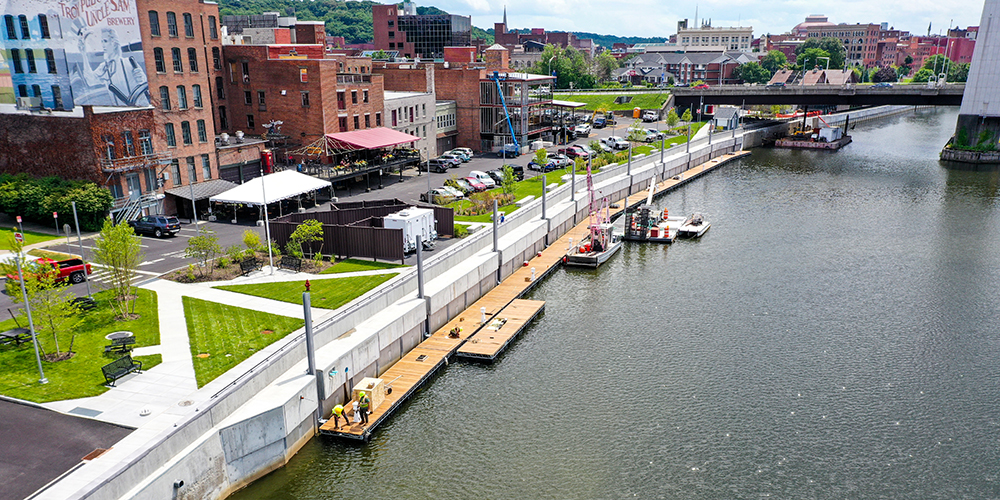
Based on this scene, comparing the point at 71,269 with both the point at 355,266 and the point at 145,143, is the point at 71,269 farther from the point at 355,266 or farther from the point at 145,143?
the point at 145,143

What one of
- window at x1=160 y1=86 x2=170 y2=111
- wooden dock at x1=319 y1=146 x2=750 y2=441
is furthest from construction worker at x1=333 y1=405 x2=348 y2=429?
window at x1=160 y1=86 x2=170 y2=111

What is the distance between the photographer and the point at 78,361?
2814 cm

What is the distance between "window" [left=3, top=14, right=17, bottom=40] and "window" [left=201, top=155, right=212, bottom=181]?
1565 centimetres

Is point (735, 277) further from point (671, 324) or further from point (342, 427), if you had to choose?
point (342, 427)

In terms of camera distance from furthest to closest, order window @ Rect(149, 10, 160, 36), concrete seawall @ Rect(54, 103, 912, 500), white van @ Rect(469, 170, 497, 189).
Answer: white van @ Rect(469, 170, 497, 189) < window @ Rect(149, 10, 160, 36) < concrete seawall @ Rect(54, 103, 912, 500)

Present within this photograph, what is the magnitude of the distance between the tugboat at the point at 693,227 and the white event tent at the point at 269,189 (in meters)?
29.9

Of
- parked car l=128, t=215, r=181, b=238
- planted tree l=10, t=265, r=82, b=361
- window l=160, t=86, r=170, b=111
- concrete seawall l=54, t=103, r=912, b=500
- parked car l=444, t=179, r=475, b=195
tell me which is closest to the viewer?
concrete seawall l=54, t=103, r=912, b=500

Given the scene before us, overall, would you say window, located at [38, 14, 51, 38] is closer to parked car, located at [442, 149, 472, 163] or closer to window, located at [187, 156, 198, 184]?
window, located at [187, 156, 198, 184]

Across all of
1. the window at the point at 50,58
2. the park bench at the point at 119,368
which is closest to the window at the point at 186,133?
the window at the point at 50,58

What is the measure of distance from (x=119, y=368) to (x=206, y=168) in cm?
3757

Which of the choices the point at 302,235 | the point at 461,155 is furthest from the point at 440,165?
the point at 302,235

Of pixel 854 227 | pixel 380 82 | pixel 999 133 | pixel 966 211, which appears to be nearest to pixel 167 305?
pixel 380 82

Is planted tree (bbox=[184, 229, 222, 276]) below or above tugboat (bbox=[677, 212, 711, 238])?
above

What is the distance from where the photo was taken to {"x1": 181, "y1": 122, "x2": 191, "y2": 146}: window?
57656mm
